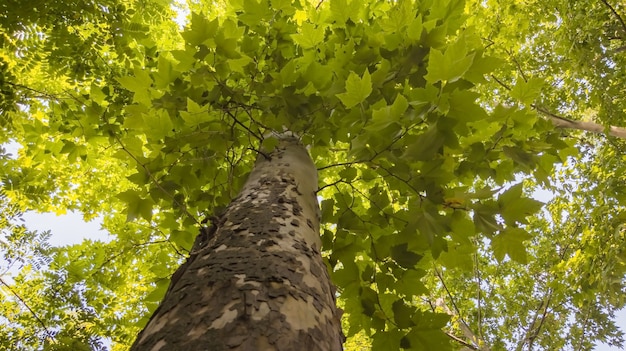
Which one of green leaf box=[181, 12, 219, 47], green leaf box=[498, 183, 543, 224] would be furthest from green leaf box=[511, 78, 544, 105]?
green leaf box=[181, 12, 219, 47]

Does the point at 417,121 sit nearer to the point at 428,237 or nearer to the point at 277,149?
the point at 428,237

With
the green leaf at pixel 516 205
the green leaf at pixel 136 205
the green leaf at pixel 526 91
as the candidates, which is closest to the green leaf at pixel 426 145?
the green leaf at pixel 516 205

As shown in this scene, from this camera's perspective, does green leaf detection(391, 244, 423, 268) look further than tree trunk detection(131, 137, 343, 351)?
Yes

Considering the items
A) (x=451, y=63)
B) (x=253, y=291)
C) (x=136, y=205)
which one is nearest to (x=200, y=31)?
(x=136, y=205)

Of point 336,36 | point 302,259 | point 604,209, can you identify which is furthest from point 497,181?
point 604,209

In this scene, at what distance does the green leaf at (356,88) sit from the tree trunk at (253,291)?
379mm

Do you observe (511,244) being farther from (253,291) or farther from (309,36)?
(309,36)

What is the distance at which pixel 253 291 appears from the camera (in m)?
0.74

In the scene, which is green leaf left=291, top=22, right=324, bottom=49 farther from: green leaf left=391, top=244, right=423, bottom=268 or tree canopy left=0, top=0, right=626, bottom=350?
green leaf left=391, top=244, right=423, bottom=268

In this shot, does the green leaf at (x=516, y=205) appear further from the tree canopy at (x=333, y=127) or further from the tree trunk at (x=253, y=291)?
A: the tree trunk at (x=253, y=291)

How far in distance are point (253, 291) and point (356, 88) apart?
729 mm

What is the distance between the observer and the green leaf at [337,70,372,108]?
3.90 ft

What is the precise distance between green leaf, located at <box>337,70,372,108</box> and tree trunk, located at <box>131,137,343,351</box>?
0.38 meters

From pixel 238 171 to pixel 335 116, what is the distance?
60cm
